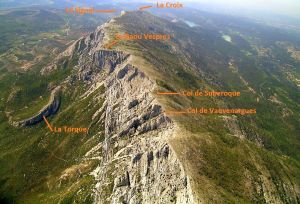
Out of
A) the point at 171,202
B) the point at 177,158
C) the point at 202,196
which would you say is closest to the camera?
the point at 202,196

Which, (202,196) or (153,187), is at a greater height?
(202,196)

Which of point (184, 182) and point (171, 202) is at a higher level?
point (184, 182)

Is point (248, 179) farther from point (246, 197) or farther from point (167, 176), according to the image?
point (167, 176)

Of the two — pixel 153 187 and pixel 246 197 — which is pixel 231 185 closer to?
pixel 246 197

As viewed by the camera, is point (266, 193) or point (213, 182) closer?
point (213, 182)

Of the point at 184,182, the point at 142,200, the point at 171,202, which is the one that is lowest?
the point at 142,200

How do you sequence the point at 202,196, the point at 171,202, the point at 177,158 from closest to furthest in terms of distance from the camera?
the point at 202,196, the point at 171,202, the point at 177,158

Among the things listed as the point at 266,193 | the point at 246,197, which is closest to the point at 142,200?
the point at 246,197

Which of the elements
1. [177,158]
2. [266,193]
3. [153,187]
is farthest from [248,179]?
[153,187]
